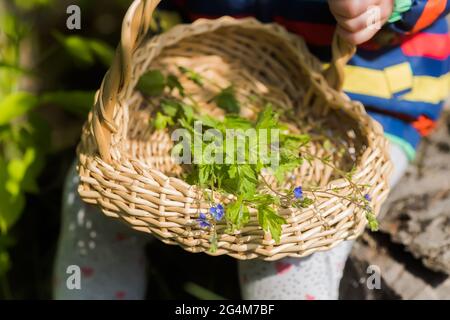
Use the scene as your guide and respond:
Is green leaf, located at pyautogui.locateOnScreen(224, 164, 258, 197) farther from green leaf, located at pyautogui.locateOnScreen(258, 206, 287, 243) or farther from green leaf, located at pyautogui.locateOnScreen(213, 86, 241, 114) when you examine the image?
green leaf, located at pyautogui.locateOnScreen(213, 86, 241, 114)

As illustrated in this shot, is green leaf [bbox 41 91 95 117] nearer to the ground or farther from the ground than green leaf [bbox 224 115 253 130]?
nearer to the ground

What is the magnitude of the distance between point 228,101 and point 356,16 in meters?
0.26

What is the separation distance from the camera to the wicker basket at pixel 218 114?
848 mm

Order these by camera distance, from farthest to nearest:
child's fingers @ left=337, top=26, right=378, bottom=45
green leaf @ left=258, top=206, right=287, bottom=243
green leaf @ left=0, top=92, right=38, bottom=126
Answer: green leaf @ left=0, top=92, right=38, bottom=126
child's fingers @ left=337, top=26, right=378, bottom=45
green leaf @ left=258, top=206, right=287, bottom=243

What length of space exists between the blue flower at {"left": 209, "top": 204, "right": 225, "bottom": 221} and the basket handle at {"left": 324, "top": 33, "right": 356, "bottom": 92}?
12.8 inches

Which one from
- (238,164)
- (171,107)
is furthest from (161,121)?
(238,164)

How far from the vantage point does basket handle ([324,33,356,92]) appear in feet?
3.28

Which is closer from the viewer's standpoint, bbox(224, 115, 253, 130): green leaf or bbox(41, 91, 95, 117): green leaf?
bbox(224, 115, 253, 130): green leaf

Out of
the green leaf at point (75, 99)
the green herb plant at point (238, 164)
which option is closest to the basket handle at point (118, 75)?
the green herb plant at point (238, 164)

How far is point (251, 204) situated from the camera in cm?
85

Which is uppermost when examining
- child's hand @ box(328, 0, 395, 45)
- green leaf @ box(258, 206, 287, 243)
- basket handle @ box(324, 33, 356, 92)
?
child's hand @ box(328, 0, 395, 45)

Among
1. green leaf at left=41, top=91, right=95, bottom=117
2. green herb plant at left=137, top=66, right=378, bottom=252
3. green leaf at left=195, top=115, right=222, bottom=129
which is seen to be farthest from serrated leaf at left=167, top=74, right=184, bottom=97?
green leaf at left=41, top=91, right=95, bottom=117

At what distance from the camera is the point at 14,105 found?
3.98 feet

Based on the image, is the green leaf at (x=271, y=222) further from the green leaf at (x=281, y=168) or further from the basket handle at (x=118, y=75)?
the basket handle at (x=118, y=75)
